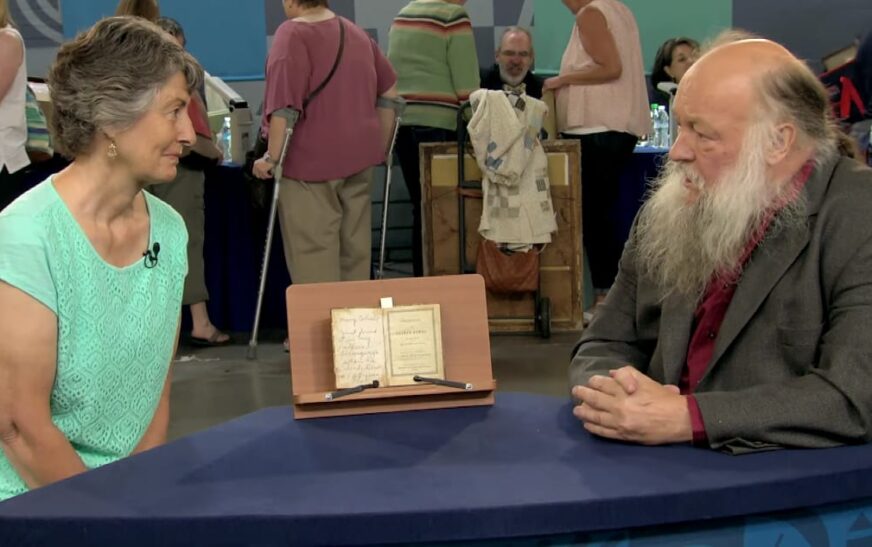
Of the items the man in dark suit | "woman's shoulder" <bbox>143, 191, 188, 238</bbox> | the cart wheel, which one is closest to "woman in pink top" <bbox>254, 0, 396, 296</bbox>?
the cart wheel

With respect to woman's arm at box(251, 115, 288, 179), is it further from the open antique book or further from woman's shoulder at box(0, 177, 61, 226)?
the open antique book

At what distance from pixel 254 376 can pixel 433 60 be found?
182 cm

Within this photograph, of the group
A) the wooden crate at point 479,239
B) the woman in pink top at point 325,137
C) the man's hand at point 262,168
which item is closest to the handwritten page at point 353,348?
the woman in pink top at point 325,137

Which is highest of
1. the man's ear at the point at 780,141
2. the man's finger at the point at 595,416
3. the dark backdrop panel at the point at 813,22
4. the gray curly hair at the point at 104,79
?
the dark backdrop panel at the point at 813,22

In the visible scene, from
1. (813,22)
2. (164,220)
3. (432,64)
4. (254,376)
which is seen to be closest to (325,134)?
(432,64)

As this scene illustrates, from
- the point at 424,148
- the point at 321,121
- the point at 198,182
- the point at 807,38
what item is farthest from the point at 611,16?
the point at 807,38

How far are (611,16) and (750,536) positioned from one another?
456 centimetres

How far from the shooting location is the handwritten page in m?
2.06

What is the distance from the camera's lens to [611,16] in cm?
589

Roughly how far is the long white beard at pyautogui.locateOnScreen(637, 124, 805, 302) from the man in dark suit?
4474 millimetres

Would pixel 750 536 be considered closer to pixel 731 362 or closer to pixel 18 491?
pixel 731 362

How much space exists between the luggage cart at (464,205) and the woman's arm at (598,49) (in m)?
0.61

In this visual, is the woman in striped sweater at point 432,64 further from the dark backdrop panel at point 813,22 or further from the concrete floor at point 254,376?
the dark backdrop panel at point 813,22

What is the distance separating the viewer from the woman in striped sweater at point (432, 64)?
19.4 feet
